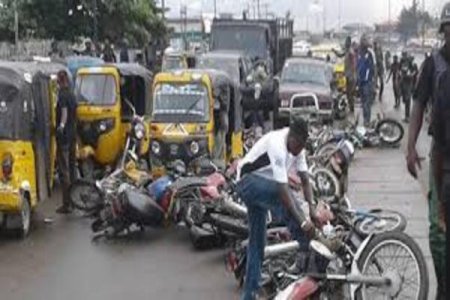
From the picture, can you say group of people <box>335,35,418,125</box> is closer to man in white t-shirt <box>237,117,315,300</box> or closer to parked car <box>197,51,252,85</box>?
parked car <box>197,51,252,85</box>

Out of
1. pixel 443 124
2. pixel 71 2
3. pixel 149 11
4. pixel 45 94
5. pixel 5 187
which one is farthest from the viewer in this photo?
pixel 149 11

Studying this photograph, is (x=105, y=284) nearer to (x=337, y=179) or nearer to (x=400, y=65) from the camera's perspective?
(x=337, y=179)

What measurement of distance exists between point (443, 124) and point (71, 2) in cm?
4263

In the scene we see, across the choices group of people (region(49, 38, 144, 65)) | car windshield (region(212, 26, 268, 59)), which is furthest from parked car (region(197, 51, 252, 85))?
group of people (region(49, 38, 144, 65))

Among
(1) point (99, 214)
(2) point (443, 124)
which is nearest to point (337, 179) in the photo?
(1) point (99, 214)

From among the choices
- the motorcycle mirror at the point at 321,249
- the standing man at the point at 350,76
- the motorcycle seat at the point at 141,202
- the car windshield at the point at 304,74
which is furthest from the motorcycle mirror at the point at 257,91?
the motorcycle mirror at the point at 321,249

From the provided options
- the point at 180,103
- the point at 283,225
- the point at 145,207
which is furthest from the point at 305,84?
the point at 283,225

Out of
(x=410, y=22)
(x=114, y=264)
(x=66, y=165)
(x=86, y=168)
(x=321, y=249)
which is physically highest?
(x=410, y=22)

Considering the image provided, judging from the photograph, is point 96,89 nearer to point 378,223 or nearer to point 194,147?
point 194,147

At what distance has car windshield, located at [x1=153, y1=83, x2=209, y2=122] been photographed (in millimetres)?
16297

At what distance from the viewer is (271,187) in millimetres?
8203

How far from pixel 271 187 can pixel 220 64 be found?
61.8ft

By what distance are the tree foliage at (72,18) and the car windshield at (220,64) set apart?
18.0 m

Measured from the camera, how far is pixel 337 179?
13.7m
